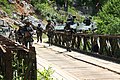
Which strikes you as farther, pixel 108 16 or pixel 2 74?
pixel 108 16

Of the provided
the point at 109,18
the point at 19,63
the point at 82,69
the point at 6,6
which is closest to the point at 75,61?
the point at 82,69

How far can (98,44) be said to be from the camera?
1858cm

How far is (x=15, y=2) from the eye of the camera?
156ft

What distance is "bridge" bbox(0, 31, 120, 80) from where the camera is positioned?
308 inches

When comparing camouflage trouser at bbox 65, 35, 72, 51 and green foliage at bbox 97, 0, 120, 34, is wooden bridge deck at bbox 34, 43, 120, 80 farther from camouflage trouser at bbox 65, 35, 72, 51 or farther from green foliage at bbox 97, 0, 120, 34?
green foliage at bbox 97, 0, 120, 34

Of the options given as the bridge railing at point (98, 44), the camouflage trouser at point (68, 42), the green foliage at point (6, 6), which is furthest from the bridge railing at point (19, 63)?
the green foliage at point (6, 6)

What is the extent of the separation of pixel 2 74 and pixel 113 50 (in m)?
8.72

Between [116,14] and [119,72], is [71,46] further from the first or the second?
[119,72]

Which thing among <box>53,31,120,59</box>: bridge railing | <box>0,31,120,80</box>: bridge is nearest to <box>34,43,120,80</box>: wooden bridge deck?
<box>0,31,120,80</box>: bridge

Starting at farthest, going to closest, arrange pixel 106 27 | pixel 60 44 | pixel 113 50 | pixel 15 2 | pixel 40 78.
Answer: pixel 15 2 < pixel 60 44 < pixel 106 27 < pixel 113 50 < pixel 40 78

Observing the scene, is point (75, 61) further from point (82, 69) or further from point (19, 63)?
point (19, 63)

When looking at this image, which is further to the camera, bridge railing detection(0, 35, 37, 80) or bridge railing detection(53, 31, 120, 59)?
bridge railing detection(53, 31, 120, 59)

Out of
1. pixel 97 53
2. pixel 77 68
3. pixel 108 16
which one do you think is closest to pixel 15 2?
pixel 108 16

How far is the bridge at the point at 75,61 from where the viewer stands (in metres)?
7.81
